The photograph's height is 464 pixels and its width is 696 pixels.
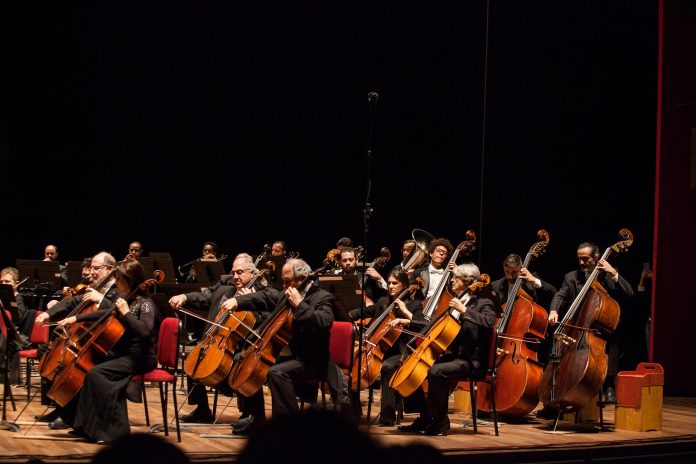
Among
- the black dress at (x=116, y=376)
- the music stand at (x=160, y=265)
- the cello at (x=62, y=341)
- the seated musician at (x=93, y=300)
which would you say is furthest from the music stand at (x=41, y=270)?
the black dress at (x=116, y=376)

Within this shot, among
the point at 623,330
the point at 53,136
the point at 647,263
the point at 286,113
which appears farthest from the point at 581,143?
the point at 53,136

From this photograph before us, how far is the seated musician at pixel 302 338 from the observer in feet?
16.9

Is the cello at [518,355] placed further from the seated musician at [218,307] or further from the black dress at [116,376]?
the black dress at [116,376]

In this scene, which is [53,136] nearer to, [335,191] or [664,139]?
[335,191]

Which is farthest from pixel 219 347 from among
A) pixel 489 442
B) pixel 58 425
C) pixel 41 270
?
pixel 41 270

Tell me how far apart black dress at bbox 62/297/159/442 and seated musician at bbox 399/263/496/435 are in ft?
5.80

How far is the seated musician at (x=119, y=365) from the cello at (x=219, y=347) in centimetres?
47

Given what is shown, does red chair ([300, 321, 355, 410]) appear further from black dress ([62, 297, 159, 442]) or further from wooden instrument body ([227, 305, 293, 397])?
black dress ([62, 297, 159, 442])

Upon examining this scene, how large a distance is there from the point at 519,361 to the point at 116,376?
2683 mm

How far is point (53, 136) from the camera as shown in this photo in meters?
10.8

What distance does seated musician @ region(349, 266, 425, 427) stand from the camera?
5.80 meters

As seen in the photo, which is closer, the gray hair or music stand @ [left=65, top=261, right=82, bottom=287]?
the gray hair

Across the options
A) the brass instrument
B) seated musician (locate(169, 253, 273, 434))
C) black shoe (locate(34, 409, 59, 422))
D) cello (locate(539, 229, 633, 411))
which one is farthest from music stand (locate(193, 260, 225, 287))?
cello (locate(539, 229, 633, 411))

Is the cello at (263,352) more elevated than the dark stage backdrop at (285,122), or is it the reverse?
the dark stage backdrop at (285,122)
